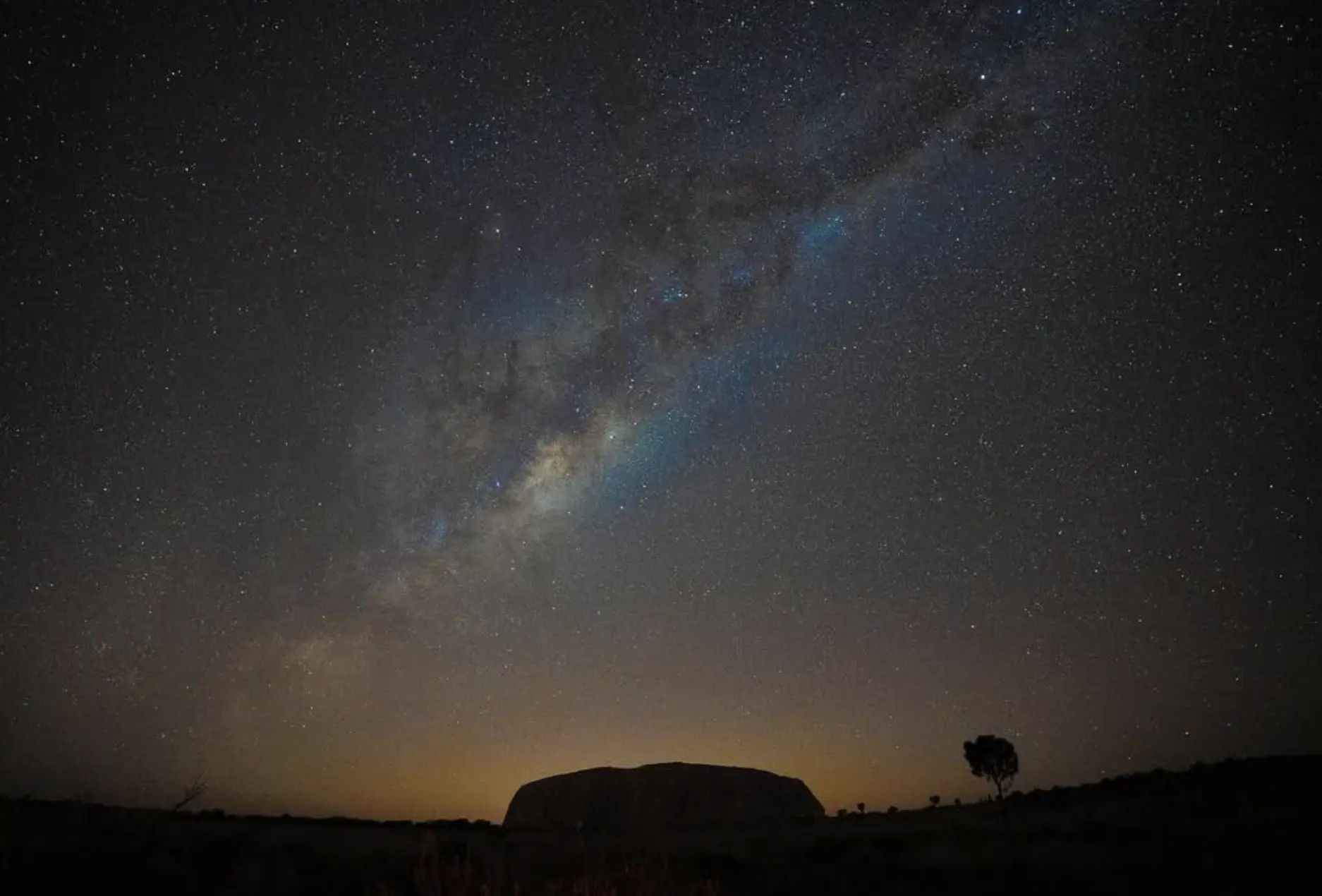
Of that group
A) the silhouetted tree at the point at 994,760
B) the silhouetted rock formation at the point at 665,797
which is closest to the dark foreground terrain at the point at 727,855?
the silhouetted tree at the point at 994,760

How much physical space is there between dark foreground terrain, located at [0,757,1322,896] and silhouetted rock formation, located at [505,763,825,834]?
149ft

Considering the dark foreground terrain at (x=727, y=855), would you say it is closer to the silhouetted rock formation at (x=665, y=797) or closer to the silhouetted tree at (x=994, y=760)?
the silhouetted tree at (x=994, y=760)

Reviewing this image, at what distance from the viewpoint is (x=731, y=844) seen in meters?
29.9

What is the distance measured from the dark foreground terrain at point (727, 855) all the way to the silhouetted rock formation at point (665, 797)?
4547 centimetres

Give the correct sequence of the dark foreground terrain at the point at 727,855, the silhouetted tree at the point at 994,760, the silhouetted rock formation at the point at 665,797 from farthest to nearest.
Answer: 1. the silhouetted rock formation at the point at 665,797
2. the silhouetted tree at the point at 994,760
3. the dark foreground terrain at the point at 727,855

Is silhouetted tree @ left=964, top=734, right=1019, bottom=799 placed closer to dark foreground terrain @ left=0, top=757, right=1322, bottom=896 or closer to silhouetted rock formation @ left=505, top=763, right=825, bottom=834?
dark foreground terrain @ left=0, top=757, right=1322, bottom=896

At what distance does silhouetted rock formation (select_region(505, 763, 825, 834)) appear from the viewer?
7494 cm

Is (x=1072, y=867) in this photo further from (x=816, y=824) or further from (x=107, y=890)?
(x=816, y=824)

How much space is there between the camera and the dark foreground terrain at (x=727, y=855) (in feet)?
48.7

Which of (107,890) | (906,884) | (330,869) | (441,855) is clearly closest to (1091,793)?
(906,884)

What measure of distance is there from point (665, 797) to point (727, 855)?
59.2 m

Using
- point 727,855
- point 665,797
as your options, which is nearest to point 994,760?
point 727,855

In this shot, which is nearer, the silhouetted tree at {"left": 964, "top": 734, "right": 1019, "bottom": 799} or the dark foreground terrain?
the dark foreground terrain

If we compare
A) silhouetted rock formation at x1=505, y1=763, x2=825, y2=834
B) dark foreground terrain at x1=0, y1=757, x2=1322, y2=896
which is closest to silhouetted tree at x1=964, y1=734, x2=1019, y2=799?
dark foreground terrain at x1=0, y1=757, x2=1322, y2=896
